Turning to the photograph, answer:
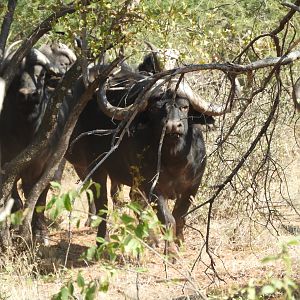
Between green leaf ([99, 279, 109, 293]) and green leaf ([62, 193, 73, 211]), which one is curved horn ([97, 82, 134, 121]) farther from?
green leaf ([62, 193, 73, 211])

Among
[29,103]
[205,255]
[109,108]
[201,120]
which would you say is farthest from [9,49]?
[205,255]

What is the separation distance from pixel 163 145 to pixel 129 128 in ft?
1.50

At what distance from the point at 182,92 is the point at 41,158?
1868 mm

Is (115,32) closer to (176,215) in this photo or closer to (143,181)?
(143,181)

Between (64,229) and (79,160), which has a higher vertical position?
(79,160)

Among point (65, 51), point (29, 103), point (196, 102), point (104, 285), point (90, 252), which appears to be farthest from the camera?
point (65, 51)

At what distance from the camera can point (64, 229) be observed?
1123 centimetres

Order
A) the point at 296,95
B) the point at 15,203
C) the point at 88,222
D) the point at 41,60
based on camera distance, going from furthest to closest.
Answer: the point at 88,222, the point at 15,203, the point at 41,60, the point at 296,95

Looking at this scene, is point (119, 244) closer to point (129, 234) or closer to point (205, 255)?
point (129, 234)

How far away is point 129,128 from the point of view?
920 cm

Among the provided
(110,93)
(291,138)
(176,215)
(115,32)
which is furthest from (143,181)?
(291,138)

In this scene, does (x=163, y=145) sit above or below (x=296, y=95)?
below

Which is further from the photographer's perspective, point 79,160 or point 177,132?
point 79,160

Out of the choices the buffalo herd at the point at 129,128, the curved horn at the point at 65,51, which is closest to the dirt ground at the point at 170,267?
the buffalo herd at the point at 129,128
